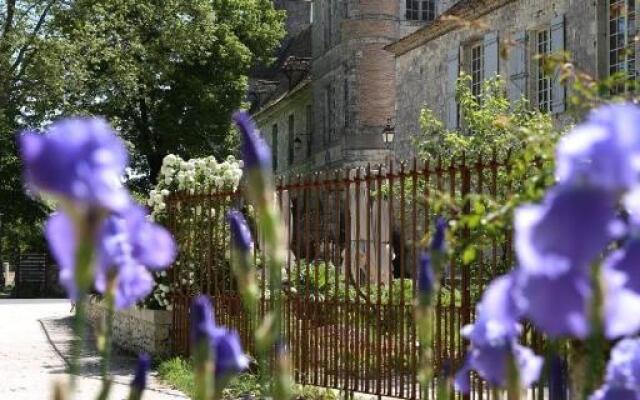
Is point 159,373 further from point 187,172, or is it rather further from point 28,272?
point 28,272

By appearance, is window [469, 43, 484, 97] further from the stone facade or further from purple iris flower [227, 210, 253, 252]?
purple iris flower [227, 210, 253, 252]

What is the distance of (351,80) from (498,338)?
3165 centimetres

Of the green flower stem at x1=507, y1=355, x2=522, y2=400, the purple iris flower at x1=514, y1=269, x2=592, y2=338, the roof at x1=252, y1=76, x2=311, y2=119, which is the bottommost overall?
the green flower stem at x1=507, y1=355, x2=522, y2=400

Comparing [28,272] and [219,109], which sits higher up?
[219,109]

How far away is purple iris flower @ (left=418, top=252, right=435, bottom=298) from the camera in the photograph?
5.18ft

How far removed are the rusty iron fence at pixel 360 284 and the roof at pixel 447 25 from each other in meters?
9.51

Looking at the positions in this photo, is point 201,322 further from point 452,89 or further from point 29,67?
point 29,67

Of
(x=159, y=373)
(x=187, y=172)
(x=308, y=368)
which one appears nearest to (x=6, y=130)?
(x=187, y=172)

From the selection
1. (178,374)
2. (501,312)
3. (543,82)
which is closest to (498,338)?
(501,312)

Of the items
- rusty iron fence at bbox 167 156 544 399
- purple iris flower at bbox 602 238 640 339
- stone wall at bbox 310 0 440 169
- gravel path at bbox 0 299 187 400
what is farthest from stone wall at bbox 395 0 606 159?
purple iris flower at bbox 602 238 640 339

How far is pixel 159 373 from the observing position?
11141 mm

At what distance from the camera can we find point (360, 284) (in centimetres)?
978

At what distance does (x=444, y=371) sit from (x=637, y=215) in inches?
25.8

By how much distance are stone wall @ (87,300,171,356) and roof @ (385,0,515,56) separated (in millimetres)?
8482
